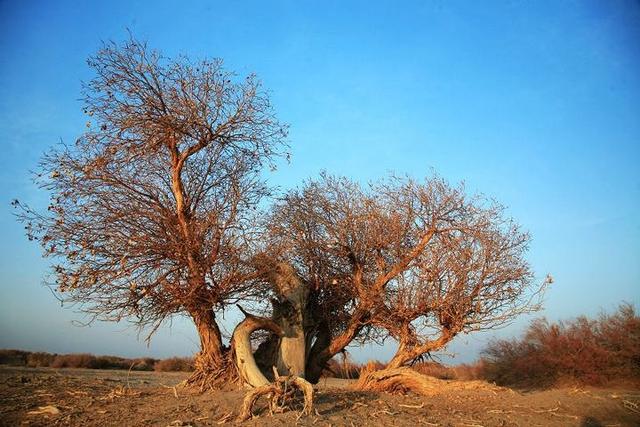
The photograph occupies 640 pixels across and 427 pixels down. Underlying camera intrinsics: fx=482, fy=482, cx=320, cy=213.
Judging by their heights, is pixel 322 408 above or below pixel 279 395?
below

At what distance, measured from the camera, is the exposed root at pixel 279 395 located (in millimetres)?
7406

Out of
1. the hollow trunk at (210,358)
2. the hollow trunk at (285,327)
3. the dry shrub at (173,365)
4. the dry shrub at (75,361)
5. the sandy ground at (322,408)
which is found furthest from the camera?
the dry shrub at (173,365)

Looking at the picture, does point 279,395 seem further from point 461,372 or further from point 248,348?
point 461,372

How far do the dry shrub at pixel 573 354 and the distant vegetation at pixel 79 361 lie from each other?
49.1 ft

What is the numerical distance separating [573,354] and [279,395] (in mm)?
15857

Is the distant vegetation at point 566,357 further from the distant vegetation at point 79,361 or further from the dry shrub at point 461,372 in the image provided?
the distant vegetation at point 79,361

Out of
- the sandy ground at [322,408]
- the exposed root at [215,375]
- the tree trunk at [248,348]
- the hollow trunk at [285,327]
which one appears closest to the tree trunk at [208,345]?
the exposed root at [215,375]

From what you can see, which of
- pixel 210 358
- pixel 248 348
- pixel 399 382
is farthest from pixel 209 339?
pixel 399 382

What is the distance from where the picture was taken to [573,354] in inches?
758

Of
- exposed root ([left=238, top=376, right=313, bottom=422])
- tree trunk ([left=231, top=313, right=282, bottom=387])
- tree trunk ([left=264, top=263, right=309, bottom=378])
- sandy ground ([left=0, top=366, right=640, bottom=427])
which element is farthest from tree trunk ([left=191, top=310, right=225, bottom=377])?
exposed root ([left=238, top=376, right=313, bottom=422])

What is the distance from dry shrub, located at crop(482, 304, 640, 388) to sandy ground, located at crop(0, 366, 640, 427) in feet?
25.0

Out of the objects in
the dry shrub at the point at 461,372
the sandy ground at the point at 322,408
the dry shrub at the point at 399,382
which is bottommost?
the sandy ground at the point at 322,408

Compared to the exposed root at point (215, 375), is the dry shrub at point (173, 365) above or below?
above

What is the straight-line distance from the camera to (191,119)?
34.9 ft
